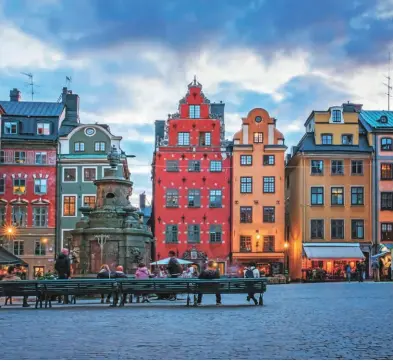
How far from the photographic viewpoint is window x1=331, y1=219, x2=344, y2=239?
243 feet

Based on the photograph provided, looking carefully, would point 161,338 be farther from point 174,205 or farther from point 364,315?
point 174,205

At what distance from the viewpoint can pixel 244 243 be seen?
7419 centimetres

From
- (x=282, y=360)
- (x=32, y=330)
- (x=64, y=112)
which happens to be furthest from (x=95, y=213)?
(x=64, y=112)

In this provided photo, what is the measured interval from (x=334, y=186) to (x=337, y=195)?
859 millimetres

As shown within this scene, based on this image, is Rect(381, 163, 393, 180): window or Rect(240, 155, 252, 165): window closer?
Rect(240, 155, 252, 165): window

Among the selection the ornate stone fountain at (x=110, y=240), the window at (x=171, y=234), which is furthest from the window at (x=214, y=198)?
the ornate stone fountain at (x=110, y=240)

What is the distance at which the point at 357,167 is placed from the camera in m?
74.6

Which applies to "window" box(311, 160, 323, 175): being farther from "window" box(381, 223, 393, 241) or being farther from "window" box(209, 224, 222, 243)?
"window" box(209, 224, 222, 243)

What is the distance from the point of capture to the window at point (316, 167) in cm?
7475

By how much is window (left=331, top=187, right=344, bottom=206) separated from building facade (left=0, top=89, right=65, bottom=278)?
25.3m

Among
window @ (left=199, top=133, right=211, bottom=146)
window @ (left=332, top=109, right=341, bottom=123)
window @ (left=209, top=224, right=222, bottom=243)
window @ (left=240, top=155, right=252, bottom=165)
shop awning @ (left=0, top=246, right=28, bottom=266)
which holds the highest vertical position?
window @ (left=332, top=109, right=341, bottom=123)

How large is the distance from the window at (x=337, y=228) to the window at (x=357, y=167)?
15.1 ft

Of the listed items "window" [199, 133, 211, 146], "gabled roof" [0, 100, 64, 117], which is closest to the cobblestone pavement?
"window" [199, 133, 211, 146]

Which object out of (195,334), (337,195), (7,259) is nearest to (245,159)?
(337,195)
